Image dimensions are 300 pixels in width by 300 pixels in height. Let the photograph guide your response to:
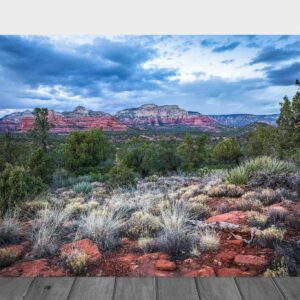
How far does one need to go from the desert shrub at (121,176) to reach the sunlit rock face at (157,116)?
425mm

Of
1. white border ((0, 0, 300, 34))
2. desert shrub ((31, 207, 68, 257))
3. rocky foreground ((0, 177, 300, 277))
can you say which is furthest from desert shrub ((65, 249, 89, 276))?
white border ((0, 0, 300, 34))

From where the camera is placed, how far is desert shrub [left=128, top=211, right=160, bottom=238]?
316cm

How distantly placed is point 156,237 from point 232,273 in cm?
65

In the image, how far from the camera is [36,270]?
2.89 metres

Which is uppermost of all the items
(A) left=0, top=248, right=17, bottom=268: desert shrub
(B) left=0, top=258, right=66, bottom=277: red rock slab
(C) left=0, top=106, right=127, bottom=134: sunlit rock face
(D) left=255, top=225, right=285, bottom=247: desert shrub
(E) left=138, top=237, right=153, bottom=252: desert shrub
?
(C) left=0, top=106, right=127, bottom=134: sunlit rock face

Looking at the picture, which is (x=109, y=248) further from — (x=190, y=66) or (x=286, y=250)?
(x=190, y=66)

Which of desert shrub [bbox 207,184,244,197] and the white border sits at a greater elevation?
the white border

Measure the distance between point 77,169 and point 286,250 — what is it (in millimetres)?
1868

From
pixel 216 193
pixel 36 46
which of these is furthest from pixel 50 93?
pixel 216 193

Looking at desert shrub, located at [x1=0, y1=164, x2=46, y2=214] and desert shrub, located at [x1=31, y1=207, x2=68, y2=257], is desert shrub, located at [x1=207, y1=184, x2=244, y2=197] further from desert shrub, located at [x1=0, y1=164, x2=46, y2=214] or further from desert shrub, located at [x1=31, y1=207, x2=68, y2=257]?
desert shrub, located at [x1=0, y1=164, x2=46, y2=214]

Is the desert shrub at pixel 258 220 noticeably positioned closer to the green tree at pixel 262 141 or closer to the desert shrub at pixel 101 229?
the green tree at pixel 262 141

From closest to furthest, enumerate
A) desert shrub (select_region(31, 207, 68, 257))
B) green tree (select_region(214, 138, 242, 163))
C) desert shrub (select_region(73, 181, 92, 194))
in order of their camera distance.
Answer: desert shrub (select_region(31, 207, 68, 257)), desert shrub (select_region(73, 181, 92, 194)), green tree (select_region(214, 138, 242, 163))

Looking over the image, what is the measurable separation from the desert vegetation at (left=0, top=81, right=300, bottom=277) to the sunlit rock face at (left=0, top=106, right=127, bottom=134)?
2.4 inches

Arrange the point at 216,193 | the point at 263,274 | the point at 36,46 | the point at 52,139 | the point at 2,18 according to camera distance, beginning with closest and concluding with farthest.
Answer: the point at 263,274 < the point at 2,18 < the point at 36,46 < the point at 52,139 < the point at 216,193
